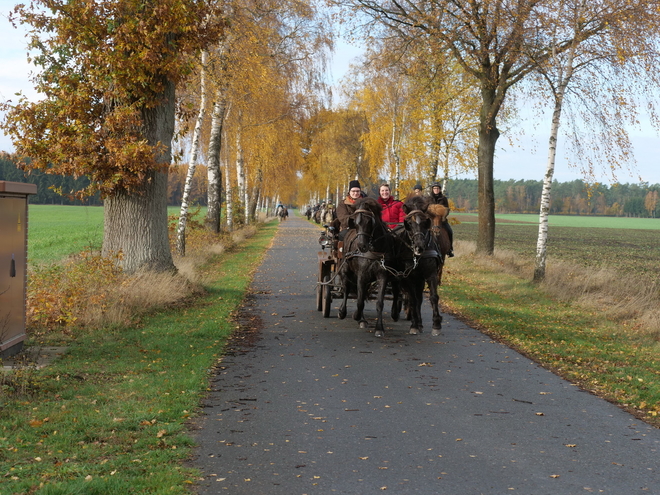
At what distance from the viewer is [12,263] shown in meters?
7.72

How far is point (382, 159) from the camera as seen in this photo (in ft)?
155

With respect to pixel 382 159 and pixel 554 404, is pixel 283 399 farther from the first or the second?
pixel 382 159

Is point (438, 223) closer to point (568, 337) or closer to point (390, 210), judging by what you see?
point (390, 210)

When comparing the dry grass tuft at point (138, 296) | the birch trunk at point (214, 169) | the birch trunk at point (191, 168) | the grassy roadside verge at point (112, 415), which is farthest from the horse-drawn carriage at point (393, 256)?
the birch trunk at point (214, 169)

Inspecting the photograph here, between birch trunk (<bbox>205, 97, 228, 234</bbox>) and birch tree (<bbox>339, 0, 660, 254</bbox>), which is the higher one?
birch tree (<bbox>339, 0, 660, 254</bbox>)

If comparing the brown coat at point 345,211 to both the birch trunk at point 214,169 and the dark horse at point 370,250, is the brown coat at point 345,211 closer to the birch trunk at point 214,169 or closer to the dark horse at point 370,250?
the dark horse at point 370,250

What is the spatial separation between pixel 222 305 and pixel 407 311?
352 cm

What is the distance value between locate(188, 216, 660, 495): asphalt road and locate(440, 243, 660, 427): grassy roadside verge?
0.37 meters

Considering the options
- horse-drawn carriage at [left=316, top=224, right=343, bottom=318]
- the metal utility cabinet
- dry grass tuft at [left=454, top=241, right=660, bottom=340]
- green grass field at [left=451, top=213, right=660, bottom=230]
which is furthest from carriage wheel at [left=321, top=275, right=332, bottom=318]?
green grass field at [left=451, top=213, right=660, bottom=230]

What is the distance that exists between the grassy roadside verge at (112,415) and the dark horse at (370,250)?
221 cm

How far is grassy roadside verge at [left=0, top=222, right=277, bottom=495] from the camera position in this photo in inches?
184

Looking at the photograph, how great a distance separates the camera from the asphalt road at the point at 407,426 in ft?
15.8

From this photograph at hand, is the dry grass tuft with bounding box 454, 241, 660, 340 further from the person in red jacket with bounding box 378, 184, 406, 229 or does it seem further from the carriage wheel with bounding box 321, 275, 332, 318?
the carriage wheel with bounding box 321, 275, 332, 318

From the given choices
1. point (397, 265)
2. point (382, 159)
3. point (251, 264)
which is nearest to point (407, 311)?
point (397, 265)
